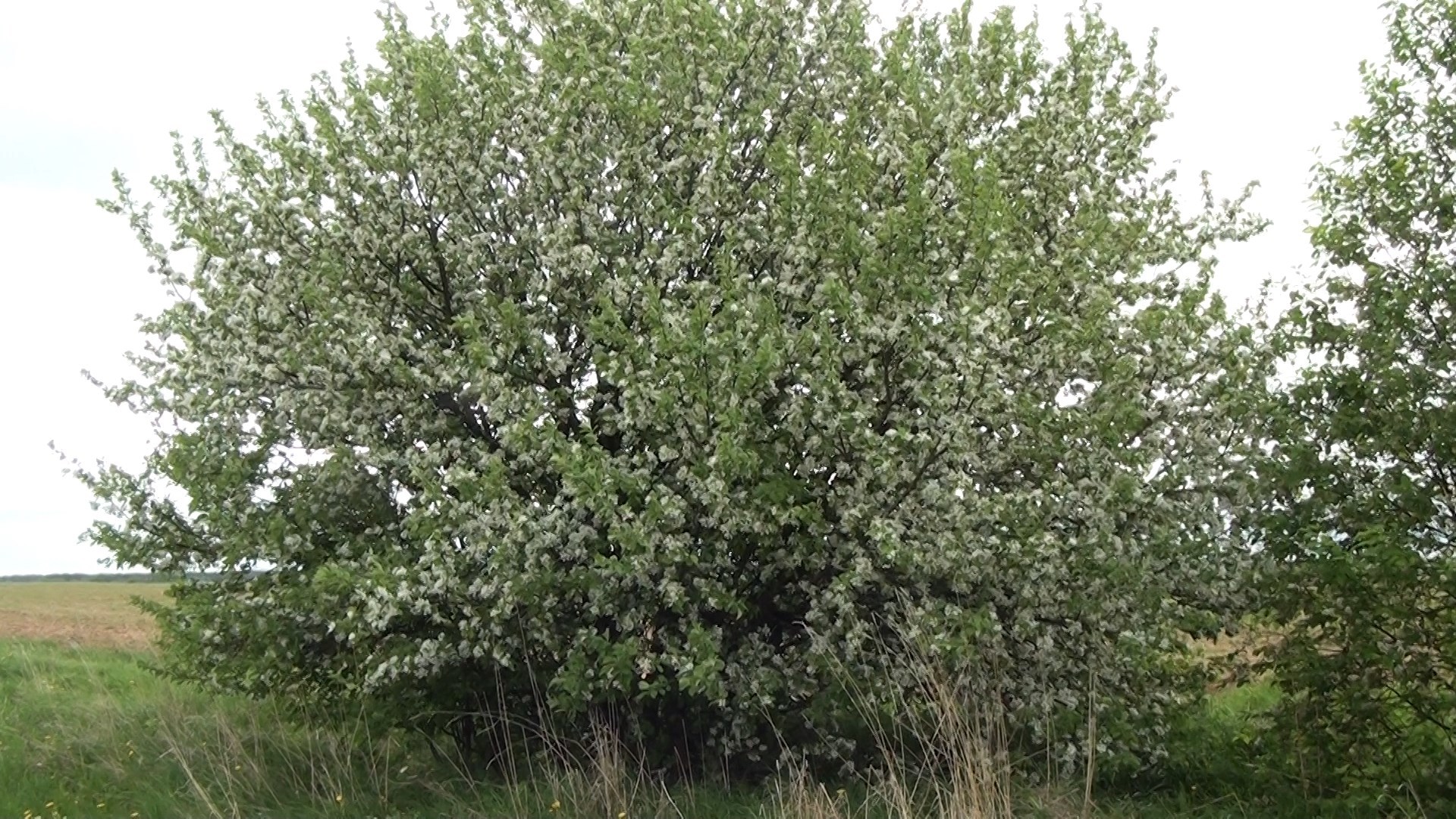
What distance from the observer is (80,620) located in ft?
119

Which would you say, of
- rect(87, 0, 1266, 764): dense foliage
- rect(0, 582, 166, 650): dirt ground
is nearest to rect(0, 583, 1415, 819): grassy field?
rect(87, 0, 1266, 764): dense foliage

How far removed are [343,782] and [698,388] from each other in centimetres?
576

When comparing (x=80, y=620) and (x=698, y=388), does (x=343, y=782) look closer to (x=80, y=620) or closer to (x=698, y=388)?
(x=698, y=388)

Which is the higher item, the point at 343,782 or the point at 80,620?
the point at 80,620

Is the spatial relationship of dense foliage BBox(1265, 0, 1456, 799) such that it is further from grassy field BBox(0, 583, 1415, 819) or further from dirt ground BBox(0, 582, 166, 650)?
dirt ground BBox(0, 582, 166, 650)

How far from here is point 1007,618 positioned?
39.3 feet

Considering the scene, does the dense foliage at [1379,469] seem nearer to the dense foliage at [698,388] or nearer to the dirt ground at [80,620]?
the dense foliage at [698,388]

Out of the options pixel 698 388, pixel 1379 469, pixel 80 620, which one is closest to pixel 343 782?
pixel 698 388

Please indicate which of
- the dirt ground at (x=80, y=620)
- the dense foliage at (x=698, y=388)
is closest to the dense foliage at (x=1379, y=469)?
the dense foliage at (x=698, y=388)

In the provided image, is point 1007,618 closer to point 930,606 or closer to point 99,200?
point 930,606

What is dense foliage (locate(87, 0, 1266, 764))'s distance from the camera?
35.7 feet

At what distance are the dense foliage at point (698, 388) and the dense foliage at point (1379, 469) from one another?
81cm

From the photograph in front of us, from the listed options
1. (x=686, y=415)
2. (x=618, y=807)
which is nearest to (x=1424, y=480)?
(x=686, y=415)

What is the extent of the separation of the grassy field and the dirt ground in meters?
1.87
